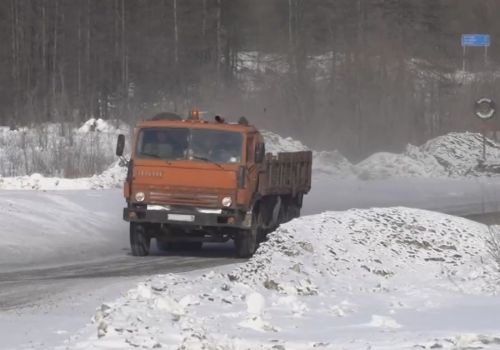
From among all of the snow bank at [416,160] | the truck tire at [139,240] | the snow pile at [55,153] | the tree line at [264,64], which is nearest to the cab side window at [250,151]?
the truck tire at [139,240]

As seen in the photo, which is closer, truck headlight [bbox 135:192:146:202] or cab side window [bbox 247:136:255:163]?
truck headlight [bbox 135:192:146:202]

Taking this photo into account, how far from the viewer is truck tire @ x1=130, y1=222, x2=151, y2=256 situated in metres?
19.8

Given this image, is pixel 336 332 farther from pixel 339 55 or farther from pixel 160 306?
pixel 339 55

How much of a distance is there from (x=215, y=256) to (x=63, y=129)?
2280 cm

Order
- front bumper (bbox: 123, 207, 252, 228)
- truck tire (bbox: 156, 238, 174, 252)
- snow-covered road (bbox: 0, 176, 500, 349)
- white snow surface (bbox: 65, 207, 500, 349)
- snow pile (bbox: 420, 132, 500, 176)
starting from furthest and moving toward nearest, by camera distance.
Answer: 1. snow pile (bbox: 420, 132, 500, 176)
2. truck tire (bbox: 156, 238, 174, 252)
3. front bumper (bbox: 123, 207, 252, 228)
4. snow-covered road (bbox: 0, 176, 500, 349)
5. white snow surface (bbox: 65, 207, 500, 349)

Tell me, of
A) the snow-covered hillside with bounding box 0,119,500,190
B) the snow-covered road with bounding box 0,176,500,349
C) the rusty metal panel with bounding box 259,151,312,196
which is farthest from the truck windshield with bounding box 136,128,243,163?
the snow-covered hillside with bounding box 0,119,500,190

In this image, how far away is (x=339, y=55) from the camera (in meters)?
56.1

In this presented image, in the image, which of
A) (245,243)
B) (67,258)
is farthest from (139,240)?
(245,243)

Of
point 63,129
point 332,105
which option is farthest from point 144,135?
point 332,105

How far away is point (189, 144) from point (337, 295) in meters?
6.65

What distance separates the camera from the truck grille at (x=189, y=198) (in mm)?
19109

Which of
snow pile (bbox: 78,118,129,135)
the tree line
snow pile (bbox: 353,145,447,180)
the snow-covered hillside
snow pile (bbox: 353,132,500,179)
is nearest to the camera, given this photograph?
the snow-covered hillside

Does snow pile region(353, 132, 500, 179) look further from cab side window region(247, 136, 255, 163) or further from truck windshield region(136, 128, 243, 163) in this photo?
truck windshield region(136, 128, 243, 163)

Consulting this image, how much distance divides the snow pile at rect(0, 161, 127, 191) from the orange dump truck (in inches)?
378
